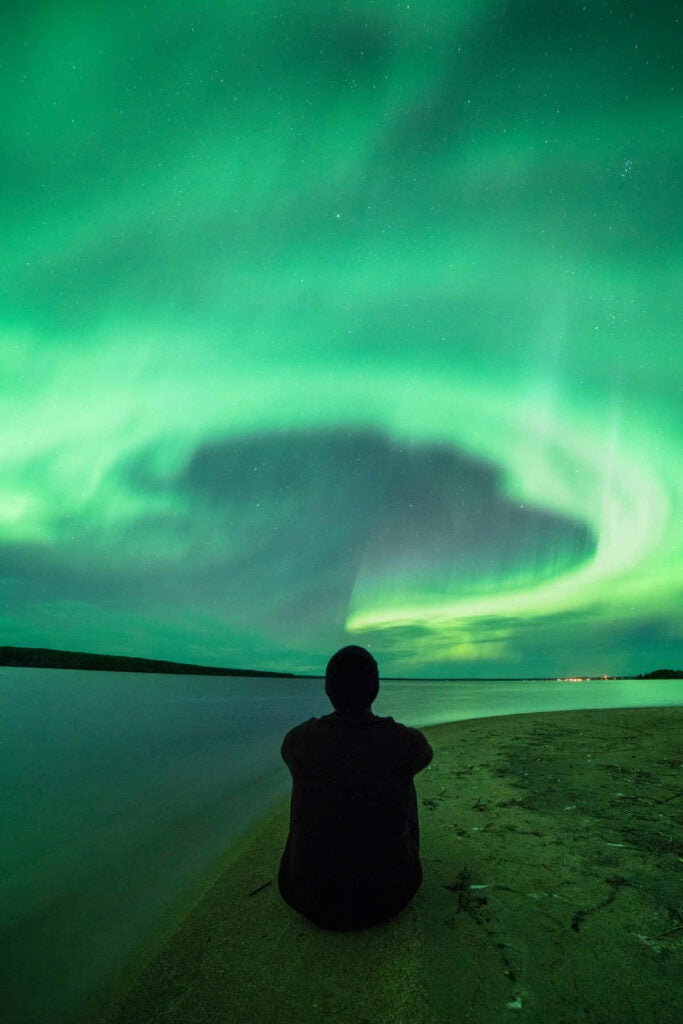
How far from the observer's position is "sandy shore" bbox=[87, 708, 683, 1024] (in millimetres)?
2973

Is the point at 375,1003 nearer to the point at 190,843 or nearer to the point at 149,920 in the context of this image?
the point at 149,920

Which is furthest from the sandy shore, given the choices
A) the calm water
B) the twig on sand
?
the calm water

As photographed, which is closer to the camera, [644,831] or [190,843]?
[644,831]

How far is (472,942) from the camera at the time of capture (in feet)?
11.6

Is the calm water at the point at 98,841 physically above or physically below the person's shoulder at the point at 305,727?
below

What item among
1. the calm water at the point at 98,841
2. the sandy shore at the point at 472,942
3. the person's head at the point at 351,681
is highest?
the person's head at the point at 351,681

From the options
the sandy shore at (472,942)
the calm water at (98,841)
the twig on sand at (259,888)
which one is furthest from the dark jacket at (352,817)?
the calm water at (98,841)

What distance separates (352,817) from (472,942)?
129 cm

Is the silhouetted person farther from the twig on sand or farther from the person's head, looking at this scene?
the twig on sand

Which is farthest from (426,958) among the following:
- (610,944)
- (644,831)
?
(644,831)

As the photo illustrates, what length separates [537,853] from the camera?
16.7ft

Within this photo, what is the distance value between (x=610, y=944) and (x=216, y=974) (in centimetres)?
268

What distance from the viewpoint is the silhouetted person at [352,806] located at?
3410 mm

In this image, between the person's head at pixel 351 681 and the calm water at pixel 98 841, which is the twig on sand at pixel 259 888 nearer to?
the calm water at pixel 98 841
